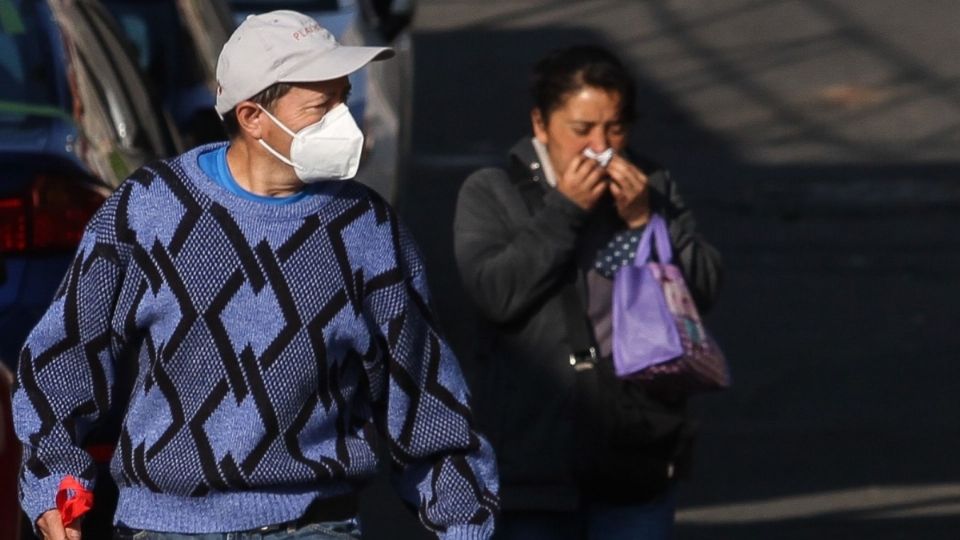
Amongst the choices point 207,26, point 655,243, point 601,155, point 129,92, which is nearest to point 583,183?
point 601,155

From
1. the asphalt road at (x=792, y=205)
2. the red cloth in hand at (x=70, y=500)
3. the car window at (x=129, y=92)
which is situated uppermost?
the red cloth in hand at (x=70, y=500)

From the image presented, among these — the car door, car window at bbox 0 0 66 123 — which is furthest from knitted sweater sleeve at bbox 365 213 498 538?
car window at bbox 0 0 66 123

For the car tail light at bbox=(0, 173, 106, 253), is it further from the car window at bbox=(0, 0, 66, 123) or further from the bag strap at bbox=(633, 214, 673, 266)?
the bag strap at bbox=(633, 214, 673, 266)

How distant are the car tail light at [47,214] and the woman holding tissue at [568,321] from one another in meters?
1.01

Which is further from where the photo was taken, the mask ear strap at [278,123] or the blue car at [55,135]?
the blue car at [55,135]

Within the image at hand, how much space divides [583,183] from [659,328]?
1.05ft

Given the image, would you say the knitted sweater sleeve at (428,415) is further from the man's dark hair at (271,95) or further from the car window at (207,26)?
the car window at (207,26)

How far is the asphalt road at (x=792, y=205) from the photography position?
23.1 ft

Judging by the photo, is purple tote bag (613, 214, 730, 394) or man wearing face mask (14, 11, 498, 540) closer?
man wearing face mask (14, 11, 498, 540)

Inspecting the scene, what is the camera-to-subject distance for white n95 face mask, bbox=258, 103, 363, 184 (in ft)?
10.4

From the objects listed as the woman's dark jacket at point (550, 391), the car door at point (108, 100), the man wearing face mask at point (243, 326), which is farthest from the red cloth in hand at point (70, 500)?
the car door at point (108, 100)

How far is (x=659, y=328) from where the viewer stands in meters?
4.09

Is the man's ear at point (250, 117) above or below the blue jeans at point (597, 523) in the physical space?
above

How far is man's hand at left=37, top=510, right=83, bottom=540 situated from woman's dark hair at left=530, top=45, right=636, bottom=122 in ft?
4.68
